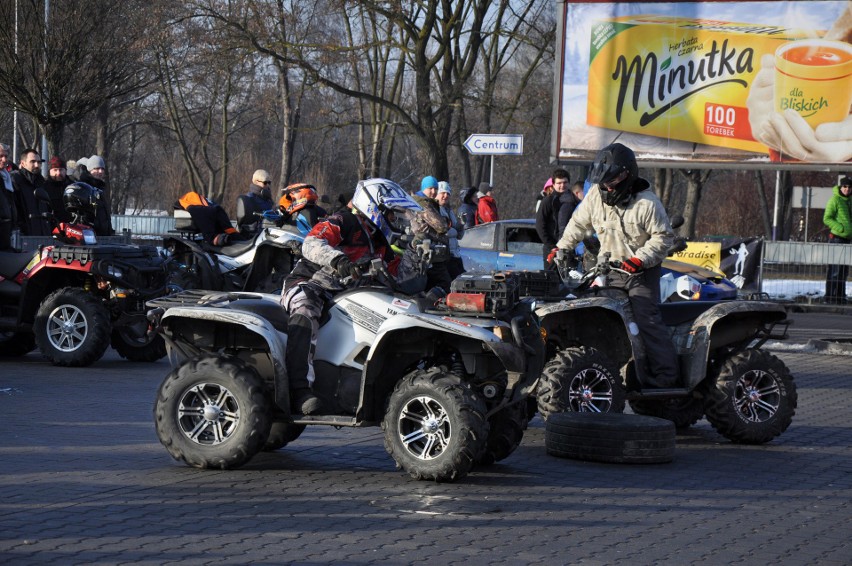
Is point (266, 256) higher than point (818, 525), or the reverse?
point (266, 256)

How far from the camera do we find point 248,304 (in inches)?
342

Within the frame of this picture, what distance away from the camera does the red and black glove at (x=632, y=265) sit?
10.2 metres

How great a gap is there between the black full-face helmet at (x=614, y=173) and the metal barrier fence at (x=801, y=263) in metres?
14.5

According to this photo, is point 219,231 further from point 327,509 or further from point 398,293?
point 327,509

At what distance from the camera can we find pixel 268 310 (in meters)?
8.70

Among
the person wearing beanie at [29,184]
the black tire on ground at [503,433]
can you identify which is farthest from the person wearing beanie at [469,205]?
the black tire on ground at [503,433]

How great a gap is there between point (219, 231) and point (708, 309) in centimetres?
847

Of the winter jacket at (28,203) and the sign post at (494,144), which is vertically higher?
the sign post at (494,144)

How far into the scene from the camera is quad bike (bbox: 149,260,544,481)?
8.05 metres

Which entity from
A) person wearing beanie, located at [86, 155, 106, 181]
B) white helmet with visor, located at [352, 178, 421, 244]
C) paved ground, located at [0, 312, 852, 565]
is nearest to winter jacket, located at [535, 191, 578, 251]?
person wearing beanie, located at [86, 155, 106, 181]

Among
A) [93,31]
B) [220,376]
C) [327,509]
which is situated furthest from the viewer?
[93,31]

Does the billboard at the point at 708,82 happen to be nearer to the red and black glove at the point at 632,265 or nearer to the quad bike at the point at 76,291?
the quad bike at the point at 76,291

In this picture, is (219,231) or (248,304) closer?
(248,304)

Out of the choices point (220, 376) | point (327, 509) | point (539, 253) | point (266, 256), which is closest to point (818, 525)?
point (327, 509)
